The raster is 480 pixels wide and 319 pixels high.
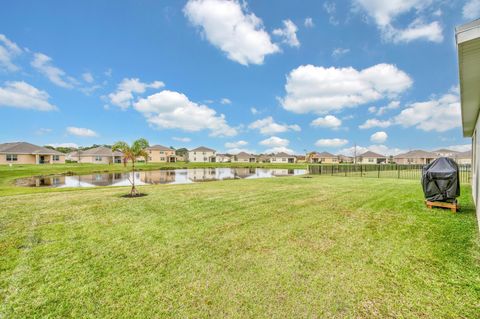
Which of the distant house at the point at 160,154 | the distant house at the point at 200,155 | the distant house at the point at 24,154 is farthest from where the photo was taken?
the distant house at the point at 200,155

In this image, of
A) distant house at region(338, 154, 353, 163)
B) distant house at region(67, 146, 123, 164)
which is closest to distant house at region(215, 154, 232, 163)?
distant house at region(67, 146, 123, 164)

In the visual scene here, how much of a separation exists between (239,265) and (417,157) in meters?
82.9

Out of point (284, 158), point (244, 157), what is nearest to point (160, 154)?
point (244, 157)

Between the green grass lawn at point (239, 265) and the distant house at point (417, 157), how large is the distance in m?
76.3

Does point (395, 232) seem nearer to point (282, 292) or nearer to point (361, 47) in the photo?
point (282, 292)

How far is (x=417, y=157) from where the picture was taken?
6588cm

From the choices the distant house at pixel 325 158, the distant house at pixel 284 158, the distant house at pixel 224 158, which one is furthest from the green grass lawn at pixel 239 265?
the distant house at pixel 284 158

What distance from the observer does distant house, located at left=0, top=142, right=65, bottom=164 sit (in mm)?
39334

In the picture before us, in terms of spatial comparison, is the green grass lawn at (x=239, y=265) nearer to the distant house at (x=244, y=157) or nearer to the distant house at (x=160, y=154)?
the distant house at (x=160, y=154)

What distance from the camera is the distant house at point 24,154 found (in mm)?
39334

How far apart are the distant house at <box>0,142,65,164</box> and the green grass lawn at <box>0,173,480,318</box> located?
48270 millimetres

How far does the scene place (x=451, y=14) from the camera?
8422 mm

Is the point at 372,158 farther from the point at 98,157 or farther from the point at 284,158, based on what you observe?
the point at 98,157

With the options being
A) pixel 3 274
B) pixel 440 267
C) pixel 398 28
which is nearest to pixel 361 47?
pixel 398 28
